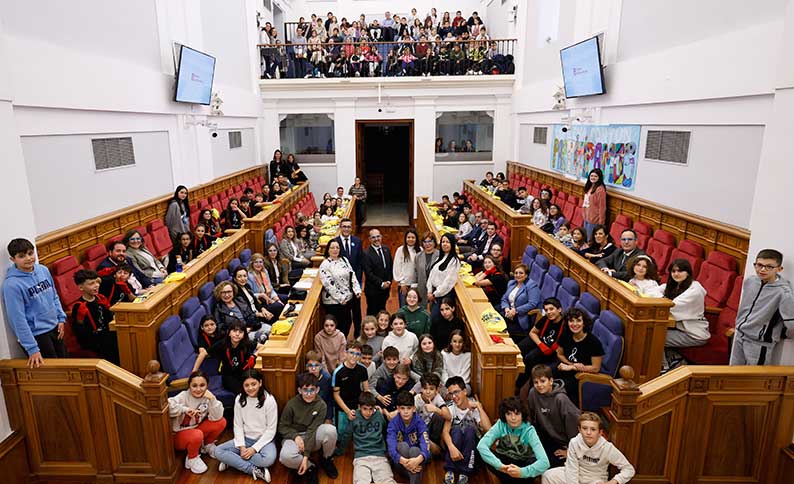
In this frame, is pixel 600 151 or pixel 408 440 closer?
pixel 408 440

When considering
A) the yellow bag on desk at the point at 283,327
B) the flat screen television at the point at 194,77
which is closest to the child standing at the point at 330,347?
the yellow bag on desk at the point at 283,327

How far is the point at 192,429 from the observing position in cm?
399

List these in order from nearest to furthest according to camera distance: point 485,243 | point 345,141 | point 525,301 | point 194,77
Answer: point 525,301, point 485,243, point 194,77, point 345,141

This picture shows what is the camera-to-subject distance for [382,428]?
4.12 metres

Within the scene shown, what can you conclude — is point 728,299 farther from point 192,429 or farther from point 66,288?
point 66,288

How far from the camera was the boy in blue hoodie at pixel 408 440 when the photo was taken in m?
3.77

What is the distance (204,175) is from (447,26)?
29.9 feet

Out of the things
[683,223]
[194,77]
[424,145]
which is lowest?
[683,223]

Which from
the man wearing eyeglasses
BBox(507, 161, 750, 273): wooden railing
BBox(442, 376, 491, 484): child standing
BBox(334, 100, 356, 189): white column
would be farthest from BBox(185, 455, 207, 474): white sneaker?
BBox(334, 100, 356, 189): white column

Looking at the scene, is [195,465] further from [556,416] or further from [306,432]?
[556,416]

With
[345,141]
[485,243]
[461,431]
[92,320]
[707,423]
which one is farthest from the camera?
[345,141]

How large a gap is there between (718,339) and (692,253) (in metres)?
1.49

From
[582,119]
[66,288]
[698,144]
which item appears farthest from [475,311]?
[582,119]

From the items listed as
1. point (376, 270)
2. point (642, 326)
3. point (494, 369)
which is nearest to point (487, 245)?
point (376, 270)
